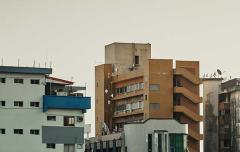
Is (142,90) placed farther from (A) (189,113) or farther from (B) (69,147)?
(B) (69,147)

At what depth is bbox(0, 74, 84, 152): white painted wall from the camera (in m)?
110

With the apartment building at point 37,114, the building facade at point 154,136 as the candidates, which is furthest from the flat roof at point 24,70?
the building facade at point 154,136

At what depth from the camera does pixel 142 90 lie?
134 meters

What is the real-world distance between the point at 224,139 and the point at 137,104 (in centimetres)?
1471

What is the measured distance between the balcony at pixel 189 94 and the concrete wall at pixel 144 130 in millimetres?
7772

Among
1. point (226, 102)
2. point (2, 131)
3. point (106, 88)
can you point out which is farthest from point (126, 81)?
point (2, 131)

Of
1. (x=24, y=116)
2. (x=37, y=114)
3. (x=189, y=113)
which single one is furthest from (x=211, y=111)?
(x=24, y=116)

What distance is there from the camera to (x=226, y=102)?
454 feet

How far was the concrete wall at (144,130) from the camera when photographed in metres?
123

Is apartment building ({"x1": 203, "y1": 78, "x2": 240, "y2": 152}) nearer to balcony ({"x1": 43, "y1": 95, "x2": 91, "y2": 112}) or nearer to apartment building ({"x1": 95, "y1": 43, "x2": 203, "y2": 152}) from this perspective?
apartment building ({"x1": 95, "y1": 43, "x2": 203, "y2": 152})

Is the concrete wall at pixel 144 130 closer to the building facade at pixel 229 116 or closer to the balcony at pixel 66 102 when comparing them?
the balcony at pixel 66 102

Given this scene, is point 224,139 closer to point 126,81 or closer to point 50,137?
point 126,81

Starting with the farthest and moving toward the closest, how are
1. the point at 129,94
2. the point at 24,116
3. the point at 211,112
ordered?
the point at 211,112 < the point at 129,94 < the point at 24,116

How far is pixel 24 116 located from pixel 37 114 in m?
1.91
